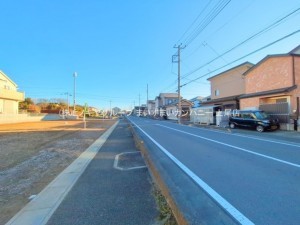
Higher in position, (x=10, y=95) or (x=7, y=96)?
(x=10, y=95)

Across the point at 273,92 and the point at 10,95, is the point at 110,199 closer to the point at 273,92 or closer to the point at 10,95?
the point at 273,92

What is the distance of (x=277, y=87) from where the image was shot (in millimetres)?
23562

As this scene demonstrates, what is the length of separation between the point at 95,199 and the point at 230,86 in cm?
3423

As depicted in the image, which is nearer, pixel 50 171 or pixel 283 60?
pixel 50 171

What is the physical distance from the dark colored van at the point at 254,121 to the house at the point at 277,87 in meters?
1.39

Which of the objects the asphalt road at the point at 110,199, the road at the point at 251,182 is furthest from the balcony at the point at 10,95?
the road at the point at 251,182

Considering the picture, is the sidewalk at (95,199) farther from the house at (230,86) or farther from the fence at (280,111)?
the house at (230,86)

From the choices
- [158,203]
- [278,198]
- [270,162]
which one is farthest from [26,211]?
[270,162]

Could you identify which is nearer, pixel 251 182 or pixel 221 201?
pixel 221 201

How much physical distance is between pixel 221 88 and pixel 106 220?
37132mm

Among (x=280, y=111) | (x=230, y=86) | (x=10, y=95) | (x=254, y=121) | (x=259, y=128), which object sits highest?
(x=230, y=86)

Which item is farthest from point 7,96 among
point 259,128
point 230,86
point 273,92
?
point 273,92

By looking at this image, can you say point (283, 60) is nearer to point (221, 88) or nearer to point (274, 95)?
point (274, 95)

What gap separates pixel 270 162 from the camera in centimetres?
789
